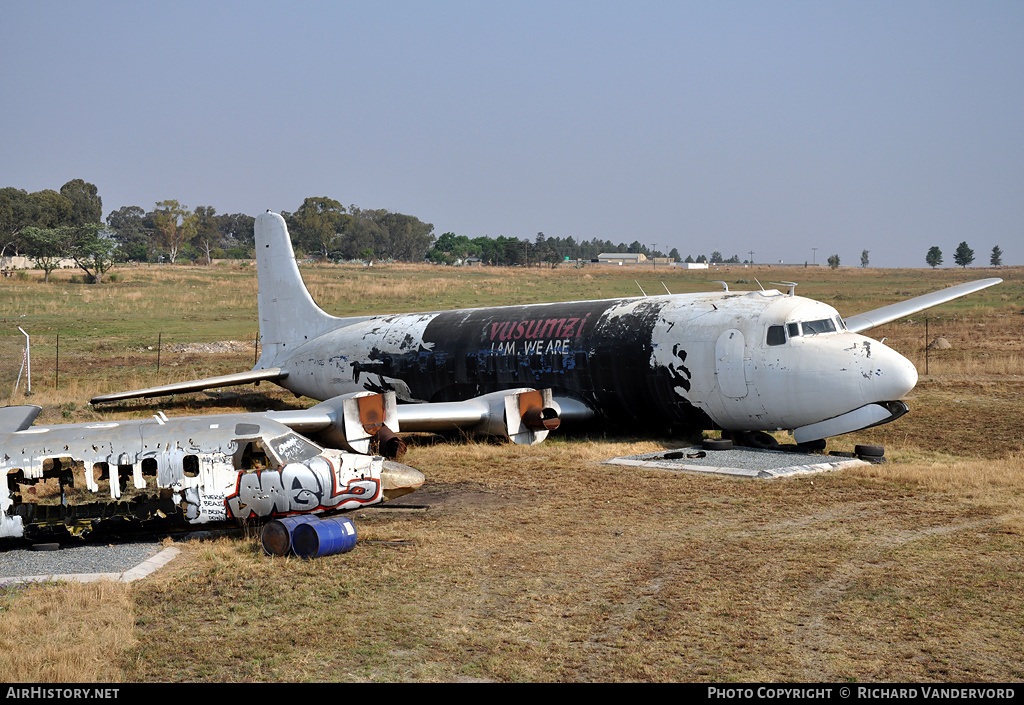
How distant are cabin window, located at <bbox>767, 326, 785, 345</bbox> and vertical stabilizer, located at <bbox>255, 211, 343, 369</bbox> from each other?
16955 millimetres

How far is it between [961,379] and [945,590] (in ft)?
90.4

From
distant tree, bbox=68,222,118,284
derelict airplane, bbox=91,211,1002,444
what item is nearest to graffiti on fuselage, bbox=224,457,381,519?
derelict airplane, bbox=91,211,1002,444

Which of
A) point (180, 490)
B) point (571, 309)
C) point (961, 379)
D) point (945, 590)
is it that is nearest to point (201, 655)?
point (180, 490)

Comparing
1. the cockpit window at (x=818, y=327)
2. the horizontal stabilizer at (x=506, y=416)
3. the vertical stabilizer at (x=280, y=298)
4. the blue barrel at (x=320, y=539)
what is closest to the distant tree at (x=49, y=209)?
the vertical stabilizer at (x=280, y=298)

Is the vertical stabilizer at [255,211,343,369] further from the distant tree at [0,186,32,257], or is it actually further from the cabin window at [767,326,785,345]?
the distant tree at [0,186,32,257]

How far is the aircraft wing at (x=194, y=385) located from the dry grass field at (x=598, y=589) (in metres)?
9.46

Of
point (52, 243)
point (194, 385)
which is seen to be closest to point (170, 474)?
point (194, 385)

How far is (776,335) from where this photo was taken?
72.8 ft

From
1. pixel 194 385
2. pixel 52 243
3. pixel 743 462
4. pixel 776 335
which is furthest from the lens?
pixel 52 243

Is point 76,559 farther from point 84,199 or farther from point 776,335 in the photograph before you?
point 84,199

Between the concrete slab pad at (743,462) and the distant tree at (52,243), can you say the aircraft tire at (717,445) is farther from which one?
the distant tree at (52,243)

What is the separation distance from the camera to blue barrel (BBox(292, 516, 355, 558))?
14438 millimetres

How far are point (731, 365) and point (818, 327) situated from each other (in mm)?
2263

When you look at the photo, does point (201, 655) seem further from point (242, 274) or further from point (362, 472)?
point (242, 274)
